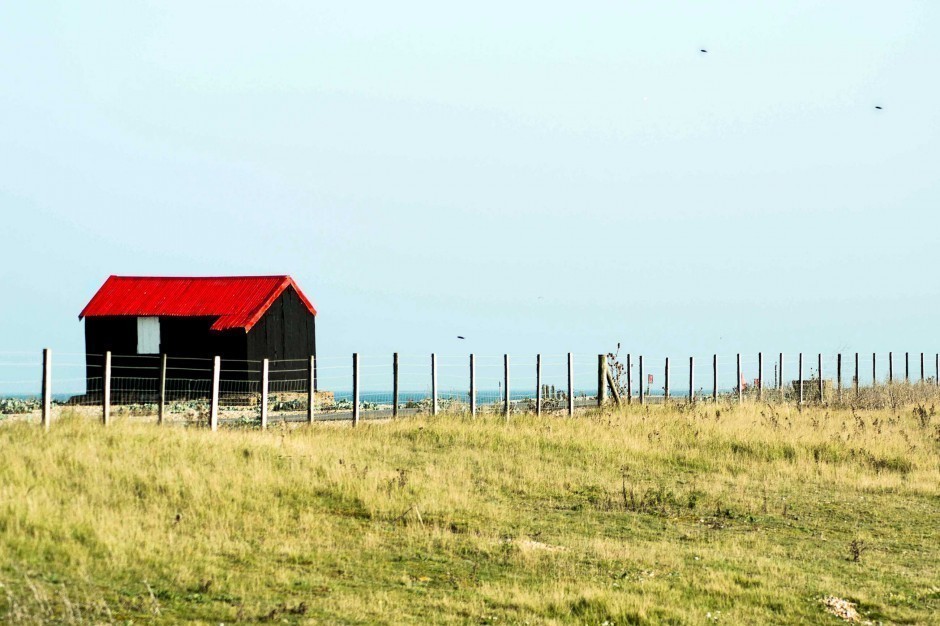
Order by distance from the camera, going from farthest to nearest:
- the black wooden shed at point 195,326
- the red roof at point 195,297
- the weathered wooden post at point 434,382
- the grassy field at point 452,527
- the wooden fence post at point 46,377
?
the red roof at point 195,297
the black wooden shed at point 195,326
the weathered wooden post at point 434,382
the wooden fence post at point 46,377
the grassy field at point 452,527

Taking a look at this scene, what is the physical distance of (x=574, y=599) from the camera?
1140 centimetres

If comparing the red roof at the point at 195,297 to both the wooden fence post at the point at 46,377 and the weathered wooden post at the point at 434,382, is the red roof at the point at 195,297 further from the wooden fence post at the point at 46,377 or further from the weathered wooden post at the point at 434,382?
the wooden fence post at the point at 46,377

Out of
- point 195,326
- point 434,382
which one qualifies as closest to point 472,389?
point 434,382

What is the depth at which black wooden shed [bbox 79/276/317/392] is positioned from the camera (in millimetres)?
45188

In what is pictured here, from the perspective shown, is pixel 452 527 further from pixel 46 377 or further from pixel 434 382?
pixel 434 382

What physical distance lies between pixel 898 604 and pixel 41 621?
9557mm

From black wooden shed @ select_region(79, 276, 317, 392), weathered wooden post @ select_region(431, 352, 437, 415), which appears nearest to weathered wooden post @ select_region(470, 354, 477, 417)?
weathered wooden post @ select_region(431, 352, 437, 415)

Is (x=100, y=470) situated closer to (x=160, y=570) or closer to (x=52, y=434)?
(x=52, y=434)

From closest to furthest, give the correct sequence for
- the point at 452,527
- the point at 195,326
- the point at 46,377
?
the point at 452,527 → the point at 46,377 → the point at 195,326

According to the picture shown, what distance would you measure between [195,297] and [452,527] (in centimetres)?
3388

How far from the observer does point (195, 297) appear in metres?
47.0

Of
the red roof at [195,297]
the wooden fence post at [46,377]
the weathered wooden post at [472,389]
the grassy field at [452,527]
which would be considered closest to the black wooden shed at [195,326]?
the red roof at [195,297]

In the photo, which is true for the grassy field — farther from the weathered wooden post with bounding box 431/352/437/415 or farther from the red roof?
the red roof

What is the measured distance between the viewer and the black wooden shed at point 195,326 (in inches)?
1779
